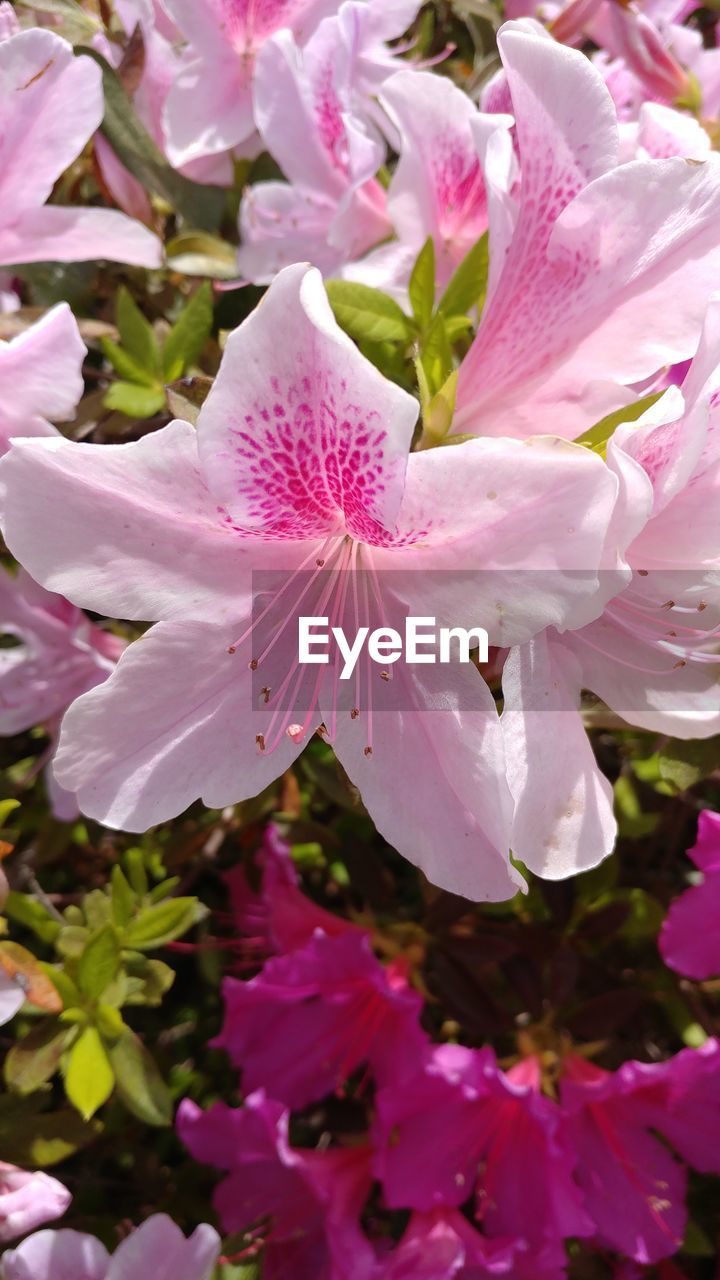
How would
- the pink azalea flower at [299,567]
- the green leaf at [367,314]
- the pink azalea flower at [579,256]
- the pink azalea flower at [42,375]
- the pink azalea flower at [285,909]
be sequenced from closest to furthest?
the pink azalea flower at [299,567] < the pink azalea flower at [579,256] < the pink azalea flower at [42,375] < the green leaf at [367,314] < the pink azalea flower at [285,909]

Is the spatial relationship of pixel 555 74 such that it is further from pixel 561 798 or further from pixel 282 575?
pixel 561 798

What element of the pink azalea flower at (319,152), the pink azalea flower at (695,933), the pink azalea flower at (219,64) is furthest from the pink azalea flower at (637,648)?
the pink azalea flower at (219,64)

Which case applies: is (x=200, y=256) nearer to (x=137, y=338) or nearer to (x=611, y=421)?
(x=137, y=338)

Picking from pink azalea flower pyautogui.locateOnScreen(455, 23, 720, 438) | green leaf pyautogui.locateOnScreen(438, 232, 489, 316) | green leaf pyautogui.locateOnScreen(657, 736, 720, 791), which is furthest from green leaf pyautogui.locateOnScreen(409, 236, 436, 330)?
green leaf pyautogui.locateOnScreen(657, 736, 720, 791)

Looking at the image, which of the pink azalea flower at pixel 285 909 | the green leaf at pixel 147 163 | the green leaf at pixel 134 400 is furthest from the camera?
the pink azalea flower at pixel 285 909

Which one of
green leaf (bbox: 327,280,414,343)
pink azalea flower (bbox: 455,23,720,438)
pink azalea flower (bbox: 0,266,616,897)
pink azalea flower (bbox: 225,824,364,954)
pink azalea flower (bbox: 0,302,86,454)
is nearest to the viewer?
pink azalea flower (bbox: 0,266,616,897)

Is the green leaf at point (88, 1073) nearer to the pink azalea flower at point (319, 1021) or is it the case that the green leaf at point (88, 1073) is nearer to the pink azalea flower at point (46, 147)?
the pink azalea flower at point (319, 1021)

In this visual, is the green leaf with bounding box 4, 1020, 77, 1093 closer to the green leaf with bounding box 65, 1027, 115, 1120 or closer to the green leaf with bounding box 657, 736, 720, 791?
the green leaf with bounding box 65, 1027, 115, 1120
